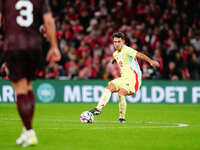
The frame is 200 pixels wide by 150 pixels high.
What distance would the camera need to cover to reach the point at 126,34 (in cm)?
2433

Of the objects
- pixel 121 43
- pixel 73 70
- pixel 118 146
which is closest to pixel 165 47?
pixel 73 70

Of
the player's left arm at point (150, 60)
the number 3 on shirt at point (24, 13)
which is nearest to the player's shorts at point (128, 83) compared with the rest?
the player's left arm at point (150, 60)

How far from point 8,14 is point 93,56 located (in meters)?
16.3

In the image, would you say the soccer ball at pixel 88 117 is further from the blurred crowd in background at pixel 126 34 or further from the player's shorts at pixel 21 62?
the blurred crowd in background at pixel 126 34

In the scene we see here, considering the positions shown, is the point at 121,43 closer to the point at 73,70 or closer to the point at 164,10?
the point at 73,70

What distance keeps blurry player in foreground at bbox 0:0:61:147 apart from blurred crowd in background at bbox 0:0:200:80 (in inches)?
583

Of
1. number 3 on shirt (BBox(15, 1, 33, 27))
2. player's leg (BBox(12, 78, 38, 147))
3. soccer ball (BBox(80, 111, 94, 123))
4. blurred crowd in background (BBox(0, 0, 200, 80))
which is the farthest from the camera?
blurred crowd in background (BBox(0, 0, 200, 80))

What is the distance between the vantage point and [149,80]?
22641 mm

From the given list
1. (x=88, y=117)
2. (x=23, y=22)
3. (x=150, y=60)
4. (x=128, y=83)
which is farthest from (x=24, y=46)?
(x=128, y=83)

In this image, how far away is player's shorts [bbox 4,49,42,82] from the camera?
7891 millimetres

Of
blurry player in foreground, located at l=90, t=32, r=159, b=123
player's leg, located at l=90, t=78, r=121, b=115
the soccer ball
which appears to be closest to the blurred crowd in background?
blurry player in foreground, located at l=90, t=32, r=159, b=123

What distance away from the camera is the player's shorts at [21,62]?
25.9ft

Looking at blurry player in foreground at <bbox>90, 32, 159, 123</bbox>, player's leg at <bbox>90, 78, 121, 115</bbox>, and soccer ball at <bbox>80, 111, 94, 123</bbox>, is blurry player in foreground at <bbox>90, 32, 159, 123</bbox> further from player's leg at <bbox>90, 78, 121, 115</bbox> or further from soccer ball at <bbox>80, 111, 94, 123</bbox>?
soccer ball at <bbox>80, 111, 94, 123</bbox>

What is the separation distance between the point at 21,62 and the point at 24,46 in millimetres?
237
